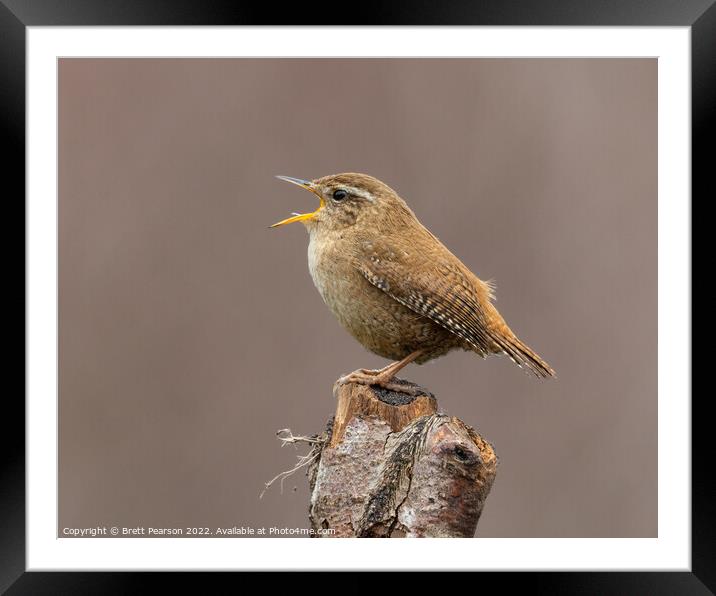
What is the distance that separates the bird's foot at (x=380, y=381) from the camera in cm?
354

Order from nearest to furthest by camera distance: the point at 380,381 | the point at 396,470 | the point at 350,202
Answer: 1. the point at 396,470
2. the point at 380,381
3. the point at 350,202

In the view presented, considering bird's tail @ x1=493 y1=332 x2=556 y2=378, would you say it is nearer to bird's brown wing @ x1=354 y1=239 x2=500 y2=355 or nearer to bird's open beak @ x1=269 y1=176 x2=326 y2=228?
bird's brown wing @ x1=354 y1=239 x2=500 y2=355

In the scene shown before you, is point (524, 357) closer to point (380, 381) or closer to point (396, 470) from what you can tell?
point (380, 381)

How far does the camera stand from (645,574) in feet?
10.8

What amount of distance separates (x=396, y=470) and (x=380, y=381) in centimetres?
48

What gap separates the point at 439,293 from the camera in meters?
3.59

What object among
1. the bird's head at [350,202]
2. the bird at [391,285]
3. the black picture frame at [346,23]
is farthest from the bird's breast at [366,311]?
the black picture frame at [346,23]

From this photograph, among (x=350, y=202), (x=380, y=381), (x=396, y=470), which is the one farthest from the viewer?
(x=350, y=202)

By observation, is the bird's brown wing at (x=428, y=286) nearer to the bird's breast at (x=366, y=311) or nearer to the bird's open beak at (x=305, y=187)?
the bird's breast at (x=366, y=311)

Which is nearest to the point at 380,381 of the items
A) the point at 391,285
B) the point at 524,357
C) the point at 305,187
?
the point at 391,285

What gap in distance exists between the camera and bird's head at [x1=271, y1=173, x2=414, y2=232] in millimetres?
3729

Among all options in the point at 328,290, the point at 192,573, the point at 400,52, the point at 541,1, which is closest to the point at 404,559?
the point at 192,573

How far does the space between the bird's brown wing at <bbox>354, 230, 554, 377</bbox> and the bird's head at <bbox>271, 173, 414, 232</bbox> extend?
16 cm

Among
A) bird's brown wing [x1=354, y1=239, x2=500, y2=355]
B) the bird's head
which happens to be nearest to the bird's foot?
bird's brown wing [x1=354, y1=239, x2=500, y2=355]
